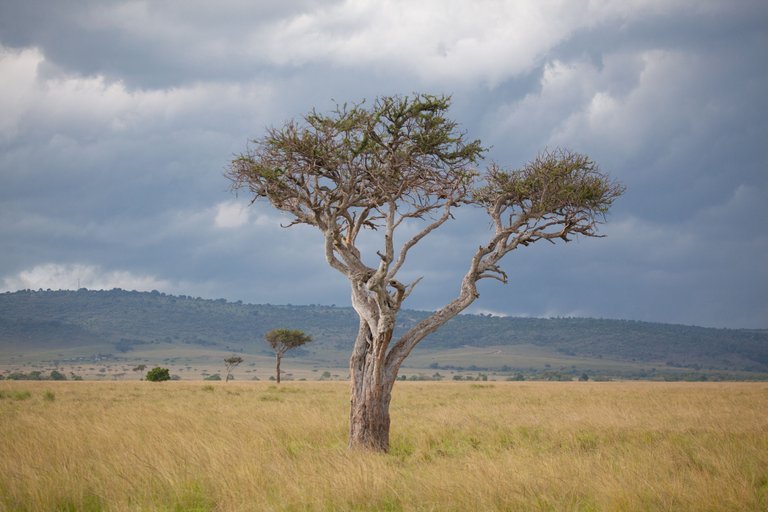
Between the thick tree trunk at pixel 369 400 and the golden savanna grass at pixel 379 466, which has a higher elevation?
the thick tree trunk at pixel 369 400

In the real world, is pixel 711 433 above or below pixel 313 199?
below

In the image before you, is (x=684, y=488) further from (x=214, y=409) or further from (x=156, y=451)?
(x=214, y=409)

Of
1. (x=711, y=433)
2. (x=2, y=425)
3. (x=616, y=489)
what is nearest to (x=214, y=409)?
(x=2, y=425)

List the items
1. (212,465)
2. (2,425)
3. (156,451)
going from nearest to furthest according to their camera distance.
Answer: (212,465) < (156,451) < (2,425)

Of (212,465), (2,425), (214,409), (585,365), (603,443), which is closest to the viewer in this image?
(212,465)

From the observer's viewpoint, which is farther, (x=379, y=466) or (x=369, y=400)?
(x=369, y=400)

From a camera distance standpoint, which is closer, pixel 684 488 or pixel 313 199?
pixel 684 488

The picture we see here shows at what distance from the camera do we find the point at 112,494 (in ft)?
31.4

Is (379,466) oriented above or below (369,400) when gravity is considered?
below

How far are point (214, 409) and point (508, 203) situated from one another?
14.8m

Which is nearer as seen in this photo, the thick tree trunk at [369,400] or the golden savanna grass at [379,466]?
the golden savanna grass at [379,466]

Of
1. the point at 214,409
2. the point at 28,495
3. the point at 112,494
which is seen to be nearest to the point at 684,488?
the point at 112,494

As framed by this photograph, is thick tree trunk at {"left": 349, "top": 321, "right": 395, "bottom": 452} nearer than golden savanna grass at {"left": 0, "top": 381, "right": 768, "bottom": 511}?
No

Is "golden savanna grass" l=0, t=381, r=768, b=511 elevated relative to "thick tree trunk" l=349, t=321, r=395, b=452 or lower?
lower
